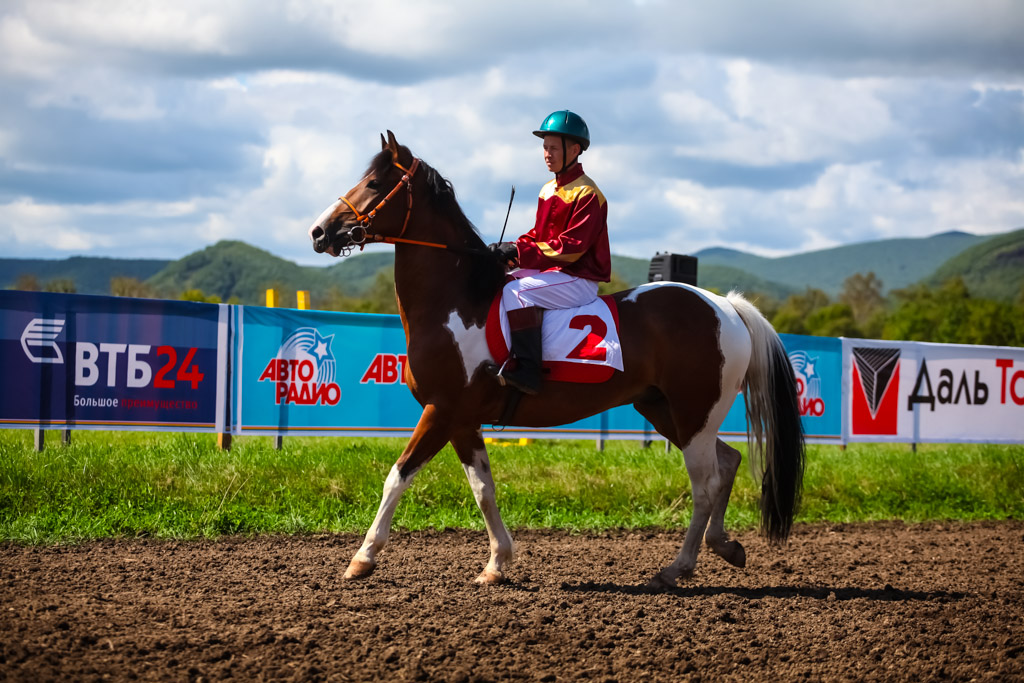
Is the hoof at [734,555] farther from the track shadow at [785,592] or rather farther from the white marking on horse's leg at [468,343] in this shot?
the white marking on horse's leg at [468,343]

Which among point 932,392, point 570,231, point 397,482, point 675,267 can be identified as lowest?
point 397,482

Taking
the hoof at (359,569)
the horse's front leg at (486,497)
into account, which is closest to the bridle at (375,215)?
the horse's front leg at (486,497)

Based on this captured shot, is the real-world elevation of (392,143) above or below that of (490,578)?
above

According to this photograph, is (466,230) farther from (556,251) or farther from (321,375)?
(321,375)

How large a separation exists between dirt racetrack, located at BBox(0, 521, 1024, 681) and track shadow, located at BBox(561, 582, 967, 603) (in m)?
0.03

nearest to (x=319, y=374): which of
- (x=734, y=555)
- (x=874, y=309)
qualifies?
(x=734, y=555)

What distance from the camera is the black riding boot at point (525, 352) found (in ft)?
18.9

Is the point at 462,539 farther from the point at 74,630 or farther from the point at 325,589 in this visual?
the point at 74,630

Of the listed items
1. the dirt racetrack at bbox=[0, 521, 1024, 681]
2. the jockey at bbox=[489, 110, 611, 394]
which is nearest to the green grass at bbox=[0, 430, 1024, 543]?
the dirt racetrack at bbox=[0, 521, 1024, 681]

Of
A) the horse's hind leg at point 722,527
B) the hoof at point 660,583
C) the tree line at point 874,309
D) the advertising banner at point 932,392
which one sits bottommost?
the hoof at point 660,583

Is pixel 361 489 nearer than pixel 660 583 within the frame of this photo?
No

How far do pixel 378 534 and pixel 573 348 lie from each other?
163cm

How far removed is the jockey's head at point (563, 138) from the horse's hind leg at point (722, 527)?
88.6 inches

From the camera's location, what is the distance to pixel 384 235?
5.83 metres
